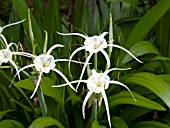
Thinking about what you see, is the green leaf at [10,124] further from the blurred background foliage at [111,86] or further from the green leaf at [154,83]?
the green leaf at [154,83]

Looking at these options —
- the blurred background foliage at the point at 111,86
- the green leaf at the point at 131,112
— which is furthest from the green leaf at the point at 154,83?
the green leaf at the point at 131,112

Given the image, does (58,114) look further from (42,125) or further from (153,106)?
(153,106)

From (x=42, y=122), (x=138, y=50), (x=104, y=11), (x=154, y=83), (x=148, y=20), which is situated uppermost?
(x=104, y=11)

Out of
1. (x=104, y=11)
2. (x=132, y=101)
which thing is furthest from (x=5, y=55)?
(x=104, y=11)

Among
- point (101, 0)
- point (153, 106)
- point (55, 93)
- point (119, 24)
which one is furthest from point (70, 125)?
point (101, 0)

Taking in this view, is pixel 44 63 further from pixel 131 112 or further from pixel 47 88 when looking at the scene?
pixel 131 112

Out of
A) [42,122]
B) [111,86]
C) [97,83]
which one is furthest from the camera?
[111,86]
